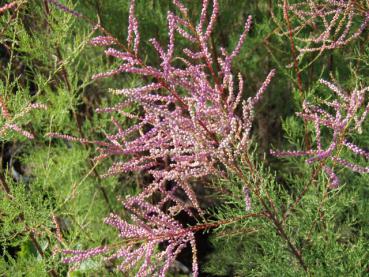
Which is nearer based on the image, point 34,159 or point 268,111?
point 34,159

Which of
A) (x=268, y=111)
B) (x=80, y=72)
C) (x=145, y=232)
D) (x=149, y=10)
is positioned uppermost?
(x=149, y=10)

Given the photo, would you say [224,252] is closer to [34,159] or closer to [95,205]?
[95,205]

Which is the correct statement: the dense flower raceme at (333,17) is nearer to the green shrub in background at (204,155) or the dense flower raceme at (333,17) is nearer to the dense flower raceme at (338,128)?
the green shrub in background at (204,155)

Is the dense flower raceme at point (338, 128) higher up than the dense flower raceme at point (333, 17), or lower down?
lower down

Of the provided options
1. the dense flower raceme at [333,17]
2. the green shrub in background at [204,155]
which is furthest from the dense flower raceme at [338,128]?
the dense flower raceme at [333,17]

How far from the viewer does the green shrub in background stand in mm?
1556

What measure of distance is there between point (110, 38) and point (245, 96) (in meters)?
2.50

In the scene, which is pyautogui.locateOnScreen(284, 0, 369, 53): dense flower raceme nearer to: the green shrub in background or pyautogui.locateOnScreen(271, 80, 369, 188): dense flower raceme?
the green shrub in background

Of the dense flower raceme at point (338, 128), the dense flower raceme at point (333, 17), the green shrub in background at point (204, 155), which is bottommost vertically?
the green shrub in background at point (204, 155)

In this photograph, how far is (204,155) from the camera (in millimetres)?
1420

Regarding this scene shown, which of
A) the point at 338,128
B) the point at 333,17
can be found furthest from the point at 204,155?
the point at 333,17

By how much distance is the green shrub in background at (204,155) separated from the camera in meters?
1.56

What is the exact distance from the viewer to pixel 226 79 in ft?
4.99

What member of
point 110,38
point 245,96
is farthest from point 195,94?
point 245,96
